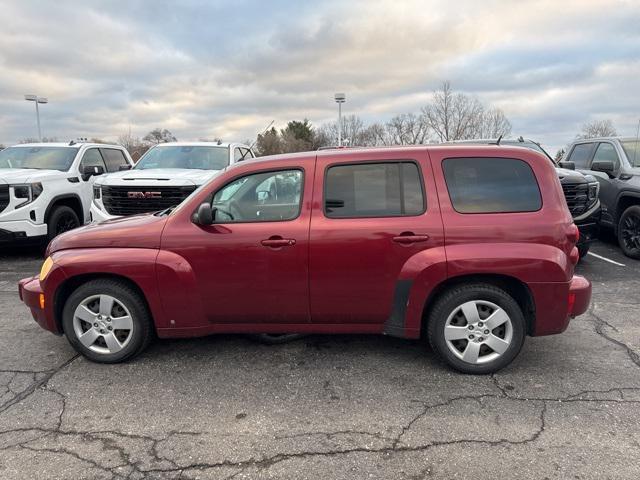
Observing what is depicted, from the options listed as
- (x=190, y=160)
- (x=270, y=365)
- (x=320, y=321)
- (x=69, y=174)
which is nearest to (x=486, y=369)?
(x=320, y=321)

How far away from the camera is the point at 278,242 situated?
372 centimetres

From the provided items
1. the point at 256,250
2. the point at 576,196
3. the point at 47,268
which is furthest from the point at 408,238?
the point at 576,196

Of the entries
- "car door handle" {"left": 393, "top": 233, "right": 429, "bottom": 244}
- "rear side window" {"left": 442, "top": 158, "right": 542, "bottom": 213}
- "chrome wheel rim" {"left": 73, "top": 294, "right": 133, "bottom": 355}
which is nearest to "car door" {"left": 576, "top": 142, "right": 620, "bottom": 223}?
"rear side window" {"left": 442, "top": 158, "right": 542, "bottom": 213}

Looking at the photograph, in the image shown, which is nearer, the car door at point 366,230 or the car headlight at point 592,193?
the car door at point 366,230

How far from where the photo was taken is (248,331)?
397 centimetres

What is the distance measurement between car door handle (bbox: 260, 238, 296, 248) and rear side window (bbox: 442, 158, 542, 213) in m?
1.26

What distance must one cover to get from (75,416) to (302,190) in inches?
88.7

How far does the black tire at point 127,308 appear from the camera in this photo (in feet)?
12.7

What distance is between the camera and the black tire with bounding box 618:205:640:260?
783 centimetres

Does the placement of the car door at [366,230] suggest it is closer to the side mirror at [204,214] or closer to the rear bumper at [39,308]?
the side mirror at [204,214]

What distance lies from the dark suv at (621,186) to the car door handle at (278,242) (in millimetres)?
5954

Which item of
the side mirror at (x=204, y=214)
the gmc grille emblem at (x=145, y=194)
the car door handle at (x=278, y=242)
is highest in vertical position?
the gmc grille emblem at (x=145, y=194)

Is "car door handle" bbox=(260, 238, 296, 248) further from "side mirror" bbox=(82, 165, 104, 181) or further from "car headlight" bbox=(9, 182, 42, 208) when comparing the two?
"side mirror" bbox=(82, 165, 104, 181)

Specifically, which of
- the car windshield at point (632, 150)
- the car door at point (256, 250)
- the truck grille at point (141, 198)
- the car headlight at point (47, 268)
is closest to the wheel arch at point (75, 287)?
the car headlight at point (47, 268)
